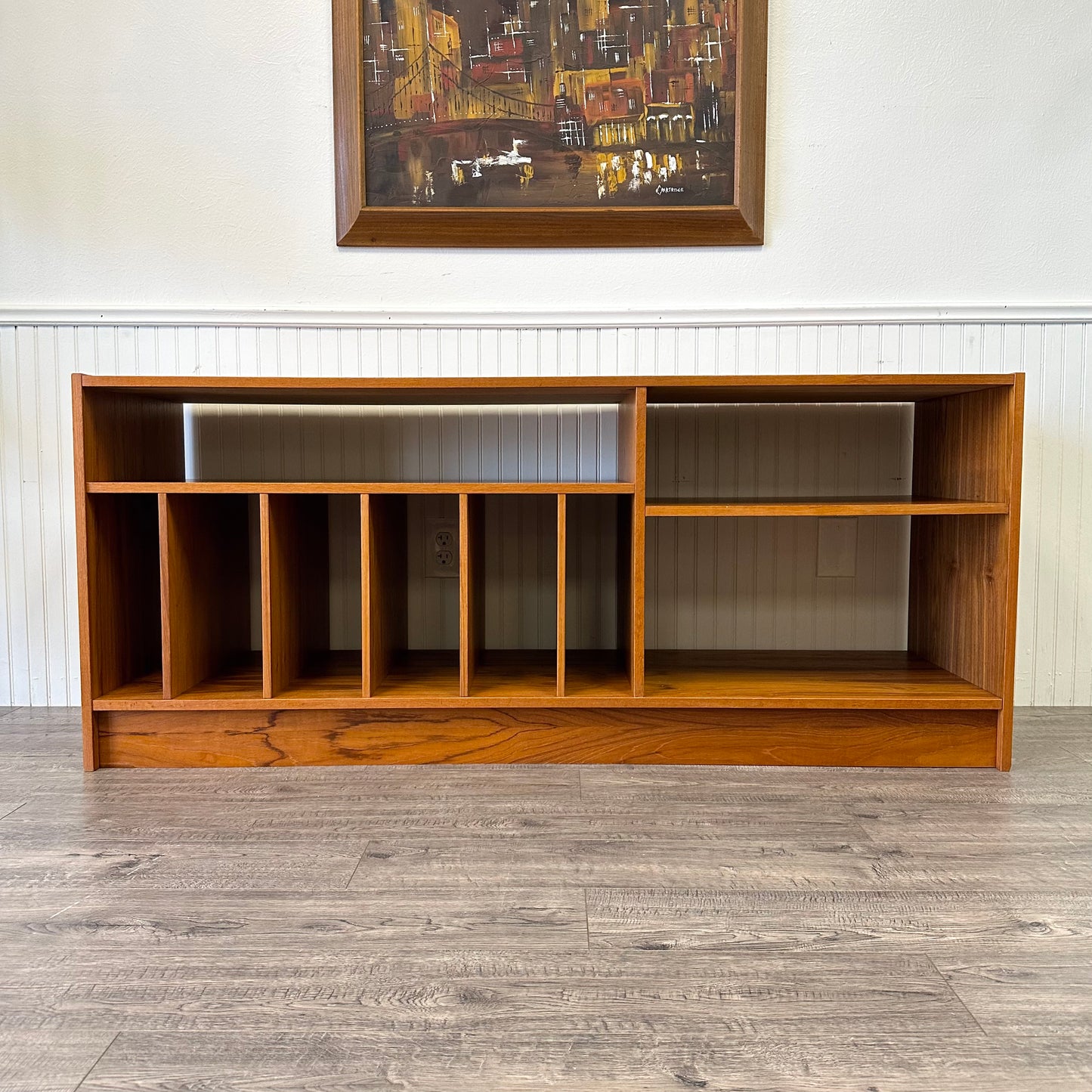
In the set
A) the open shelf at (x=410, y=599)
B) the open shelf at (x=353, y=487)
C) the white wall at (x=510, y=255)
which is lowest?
the open shelf at (x=410, y=599)

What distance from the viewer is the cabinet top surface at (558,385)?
1.21 metres

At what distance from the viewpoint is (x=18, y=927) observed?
81cm

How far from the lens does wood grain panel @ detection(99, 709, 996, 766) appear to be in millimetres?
1279

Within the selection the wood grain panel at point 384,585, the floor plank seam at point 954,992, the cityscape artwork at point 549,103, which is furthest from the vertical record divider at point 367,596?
the floor plank seam at point 954,992

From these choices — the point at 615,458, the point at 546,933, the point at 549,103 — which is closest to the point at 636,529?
the point at 615,458

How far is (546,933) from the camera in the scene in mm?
793

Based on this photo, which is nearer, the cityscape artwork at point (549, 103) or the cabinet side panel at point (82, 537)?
the cabinet side panel at point (82, 537)

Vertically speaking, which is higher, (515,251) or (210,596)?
(515,251)

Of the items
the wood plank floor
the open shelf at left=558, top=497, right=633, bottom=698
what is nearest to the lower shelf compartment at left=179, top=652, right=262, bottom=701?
the wood plank floor

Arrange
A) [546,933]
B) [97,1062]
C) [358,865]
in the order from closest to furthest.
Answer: [97,1062], [546,933], [358,865]

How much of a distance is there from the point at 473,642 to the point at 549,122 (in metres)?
0.99

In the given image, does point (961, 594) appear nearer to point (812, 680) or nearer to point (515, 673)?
point (812, 680)

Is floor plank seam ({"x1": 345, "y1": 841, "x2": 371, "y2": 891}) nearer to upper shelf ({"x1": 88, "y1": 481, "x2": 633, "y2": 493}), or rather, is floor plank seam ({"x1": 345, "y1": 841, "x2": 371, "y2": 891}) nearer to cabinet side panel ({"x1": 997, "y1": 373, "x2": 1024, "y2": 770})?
upper shelf ({"x1": 88, "y1": 481, "x2": 633, "y2": 493})

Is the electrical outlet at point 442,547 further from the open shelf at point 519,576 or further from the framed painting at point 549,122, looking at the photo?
the framed painting at point 549,122
